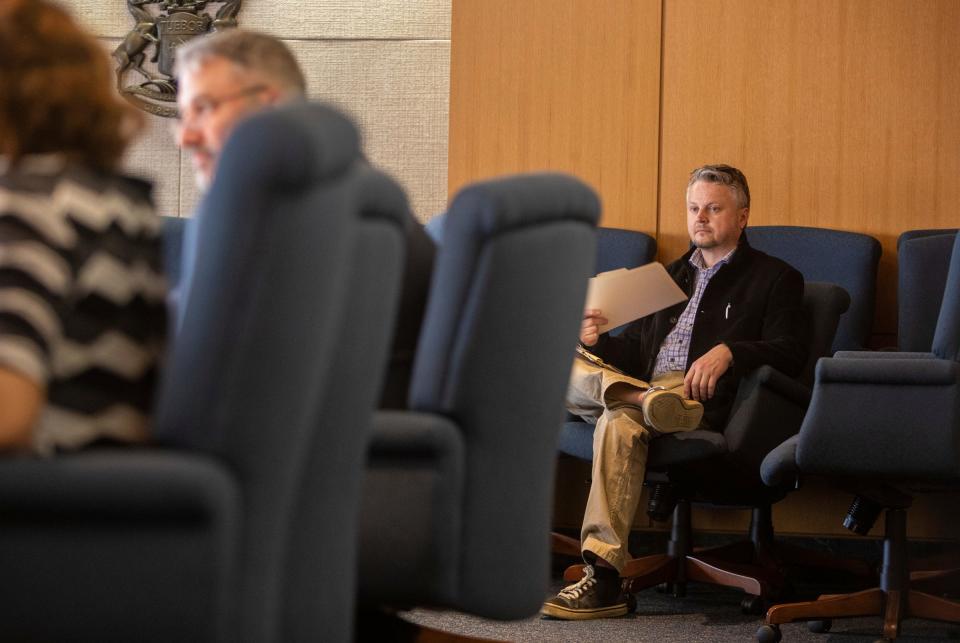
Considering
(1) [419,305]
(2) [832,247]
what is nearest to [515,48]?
(2) [832,247]

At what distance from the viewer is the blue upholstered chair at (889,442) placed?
10.3 feet

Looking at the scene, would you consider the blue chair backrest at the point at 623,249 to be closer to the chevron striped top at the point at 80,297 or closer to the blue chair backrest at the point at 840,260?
the blue chair backrest at the point at 840,260

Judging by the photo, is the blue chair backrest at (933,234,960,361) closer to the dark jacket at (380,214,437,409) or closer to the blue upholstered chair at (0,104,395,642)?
the dark jacket at (380,214,437,409)

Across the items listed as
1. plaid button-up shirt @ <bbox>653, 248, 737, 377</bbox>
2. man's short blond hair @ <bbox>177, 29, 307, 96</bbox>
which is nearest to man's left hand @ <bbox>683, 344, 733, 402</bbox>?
plaid button-up shirt @ <bbox>653, 248, 737, 377</bbox>

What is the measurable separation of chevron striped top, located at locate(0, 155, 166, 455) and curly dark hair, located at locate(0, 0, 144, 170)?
0.08 ft

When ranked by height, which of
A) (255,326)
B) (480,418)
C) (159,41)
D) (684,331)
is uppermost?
(159,41)

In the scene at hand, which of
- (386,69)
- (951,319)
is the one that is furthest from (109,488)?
(386,69)

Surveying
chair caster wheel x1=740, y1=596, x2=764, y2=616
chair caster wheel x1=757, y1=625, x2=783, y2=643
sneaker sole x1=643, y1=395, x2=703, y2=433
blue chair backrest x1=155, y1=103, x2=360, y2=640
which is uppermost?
blue chair backrest x1=155, y1=103, x2=360, y2=640

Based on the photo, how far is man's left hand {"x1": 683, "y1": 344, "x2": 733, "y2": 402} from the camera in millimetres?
3707

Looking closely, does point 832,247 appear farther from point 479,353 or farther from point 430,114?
point 479,353

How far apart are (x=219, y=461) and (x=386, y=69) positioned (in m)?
3.89

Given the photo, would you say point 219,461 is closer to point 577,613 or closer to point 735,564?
point 577,613

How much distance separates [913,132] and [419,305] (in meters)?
2.97

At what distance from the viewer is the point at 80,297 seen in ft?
3.92
